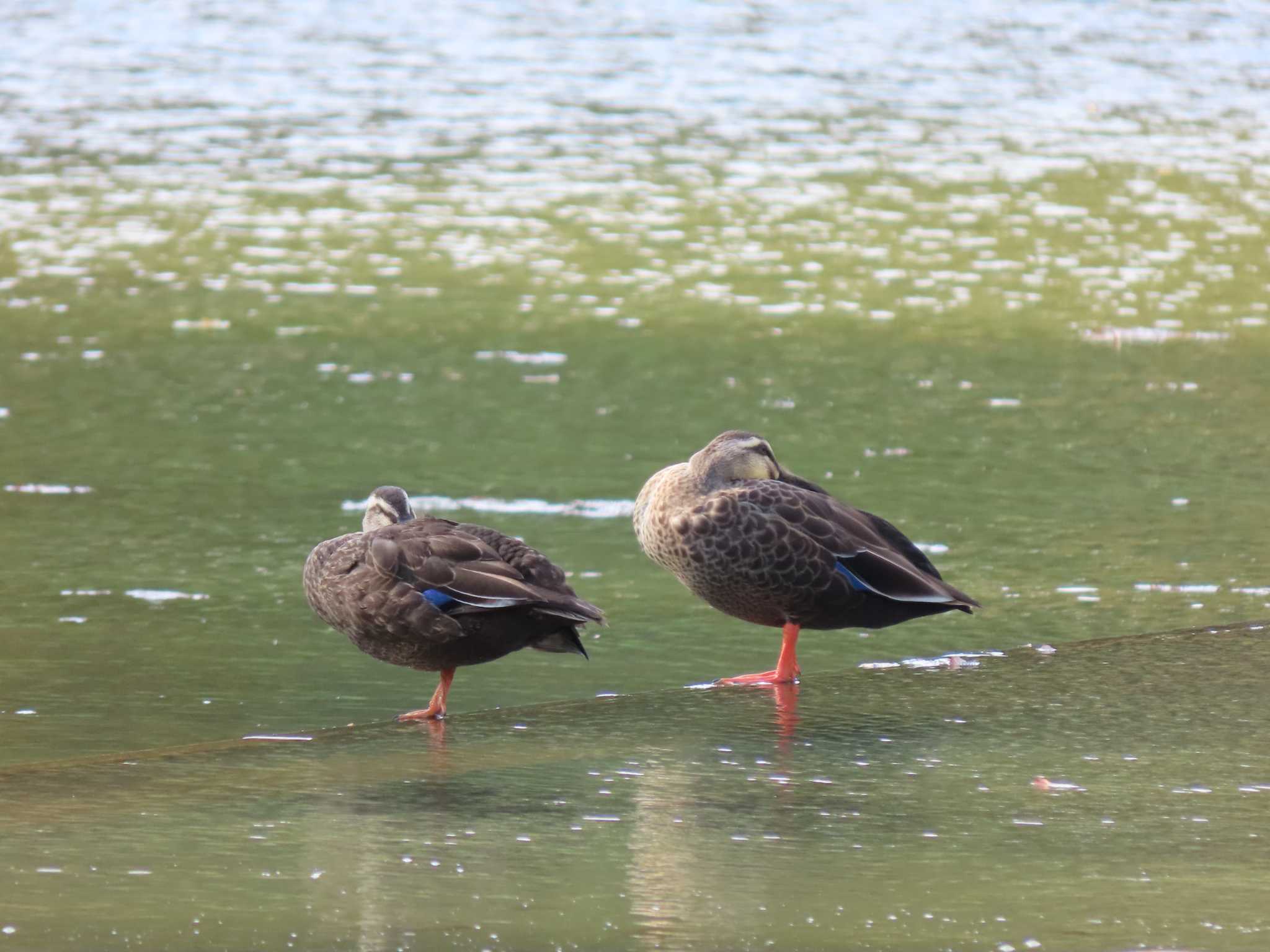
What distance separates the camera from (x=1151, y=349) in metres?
11.6

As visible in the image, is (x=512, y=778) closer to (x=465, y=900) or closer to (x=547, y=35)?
(x=465, y=900)

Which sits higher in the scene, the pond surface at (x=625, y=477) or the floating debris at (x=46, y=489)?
the pond surface at (x=625, y=477)

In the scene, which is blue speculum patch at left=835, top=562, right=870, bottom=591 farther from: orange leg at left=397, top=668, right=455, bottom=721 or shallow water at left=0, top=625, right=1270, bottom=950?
orange leg at left=397, top=668, right=455, bottom=721

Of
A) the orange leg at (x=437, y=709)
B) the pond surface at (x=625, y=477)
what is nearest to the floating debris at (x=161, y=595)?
the pond surface at (x=625, y=477)

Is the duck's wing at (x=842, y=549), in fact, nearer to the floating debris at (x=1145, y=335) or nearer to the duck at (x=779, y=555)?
the duck at (x=779, y=555)

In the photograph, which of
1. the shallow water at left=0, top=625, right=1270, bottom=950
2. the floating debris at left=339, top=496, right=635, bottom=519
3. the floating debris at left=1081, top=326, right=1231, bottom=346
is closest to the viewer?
the shallow water at left=0, top=625, right=1270, bottom=950

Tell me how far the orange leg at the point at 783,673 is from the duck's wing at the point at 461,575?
2.11 feet

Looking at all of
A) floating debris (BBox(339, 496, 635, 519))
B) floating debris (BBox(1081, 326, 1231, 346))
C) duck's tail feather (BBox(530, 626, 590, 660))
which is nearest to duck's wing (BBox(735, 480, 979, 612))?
duck's tail feather (BBox(530, 626, 590, 660))

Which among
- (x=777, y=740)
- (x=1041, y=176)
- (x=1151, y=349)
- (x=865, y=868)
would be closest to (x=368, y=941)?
(x=865, y=868)

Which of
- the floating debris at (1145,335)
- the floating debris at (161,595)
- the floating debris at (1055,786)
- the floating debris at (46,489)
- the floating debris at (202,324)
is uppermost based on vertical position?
the floating debris at (1145,335)

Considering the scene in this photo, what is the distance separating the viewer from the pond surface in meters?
4.39

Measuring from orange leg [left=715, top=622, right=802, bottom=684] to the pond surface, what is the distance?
162 millimetres

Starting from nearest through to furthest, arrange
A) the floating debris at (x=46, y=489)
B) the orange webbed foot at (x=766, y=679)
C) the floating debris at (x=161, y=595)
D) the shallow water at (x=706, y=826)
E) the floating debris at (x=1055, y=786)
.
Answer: the shallow water at (x=706, y=826) < the floating debris at (x=1055, y=786) < the orange webbed foot at (x=766, y=679) < the floating debris at (x=161, y=595) < the floating debris at (x=46, y=489)

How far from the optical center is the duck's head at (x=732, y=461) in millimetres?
6457
